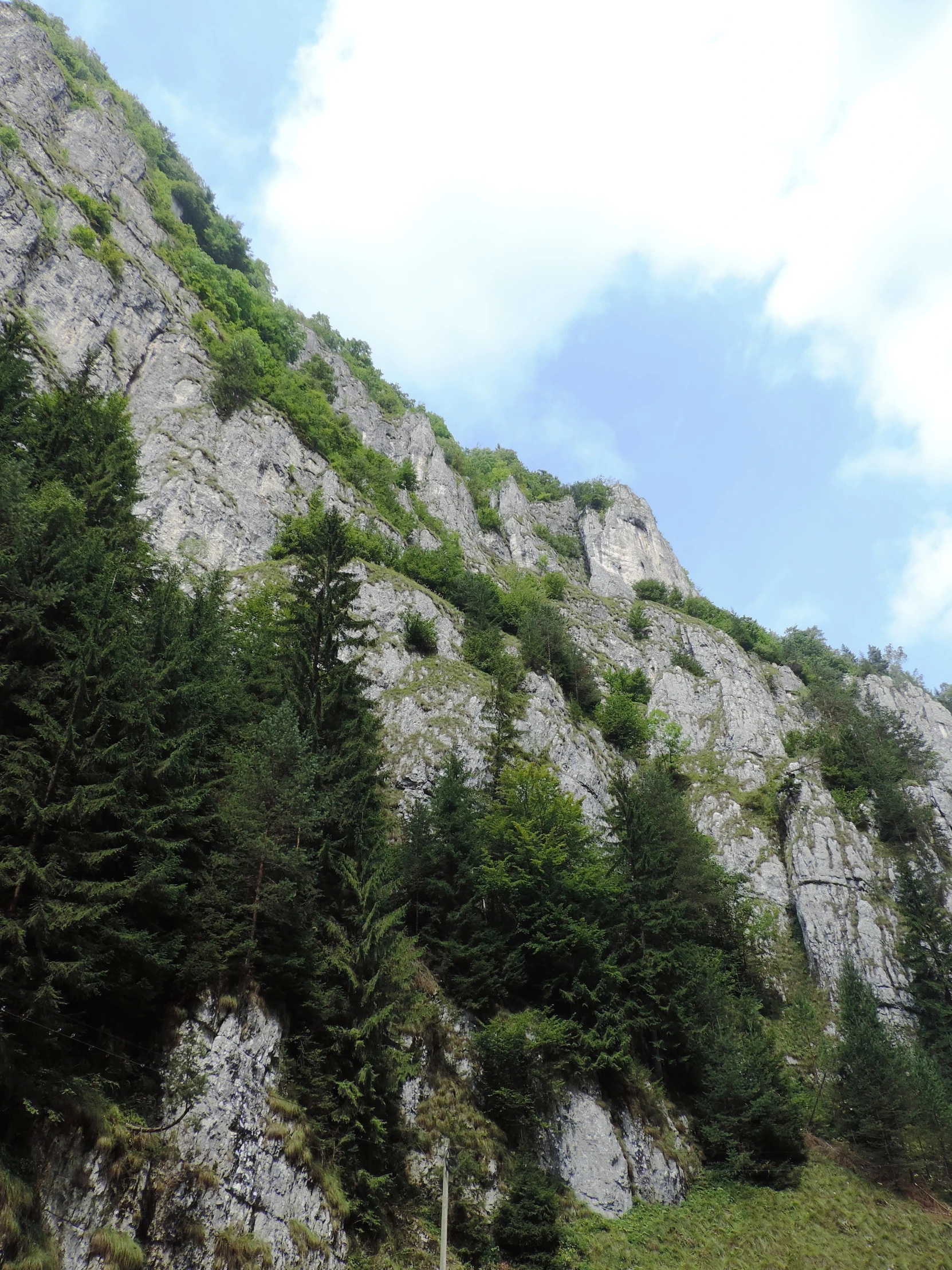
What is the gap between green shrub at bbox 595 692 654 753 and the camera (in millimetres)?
40656

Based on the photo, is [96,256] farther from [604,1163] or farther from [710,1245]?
[710,1245]

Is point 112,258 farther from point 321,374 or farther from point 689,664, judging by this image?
point 689,664

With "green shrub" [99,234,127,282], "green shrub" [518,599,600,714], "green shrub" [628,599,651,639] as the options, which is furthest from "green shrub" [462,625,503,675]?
"green shrub" [99,234,127,282]

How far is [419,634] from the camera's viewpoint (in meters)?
33.6

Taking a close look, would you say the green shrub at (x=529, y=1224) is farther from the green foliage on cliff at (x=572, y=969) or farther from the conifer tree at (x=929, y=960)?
the conifer tree at (x=929, y=960)

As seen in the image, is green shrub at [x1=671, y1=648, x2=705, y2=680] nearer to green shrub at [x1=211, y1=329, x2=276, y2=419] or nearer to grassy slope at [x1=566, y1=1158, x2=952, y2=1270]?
grassy slope at [x1=566, y1=1158, x2=952, y2=1270]

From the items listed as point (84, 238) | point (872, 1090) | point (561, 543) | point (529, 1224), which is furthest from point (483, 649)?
point (561, 543)

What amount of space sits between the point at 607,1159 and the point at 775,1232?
14.8 feet

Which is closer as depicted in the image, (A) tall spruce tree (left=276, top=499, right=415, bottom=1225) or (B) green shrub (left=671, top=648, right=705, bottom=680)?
(A) tall spruce tree (left=276, top=499, right=415, bottom=1225)

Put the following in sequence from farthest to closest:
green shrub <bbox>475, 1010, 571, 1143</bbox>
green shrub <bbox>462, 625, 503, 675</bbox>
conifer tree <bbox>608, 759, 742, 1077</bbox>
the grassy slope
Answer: green shrub <bbox>462, 625, 503, 675</bbox>
conifer tree <bbox>608, 759, 742, 1077</bbox>
green shrub <bbox>475, 1010, 571, 1143</bbox>
the grassy slope

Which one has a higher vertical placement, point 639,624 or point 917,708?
point 917,708

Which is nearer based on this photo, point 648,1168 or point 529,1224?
point 529,1224

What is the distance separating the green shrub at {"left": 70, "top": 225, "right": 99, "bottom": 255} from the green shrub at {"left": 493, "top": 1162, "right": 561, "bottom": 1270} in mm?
47579

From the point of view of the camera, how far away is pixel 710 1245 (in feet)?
55.0
